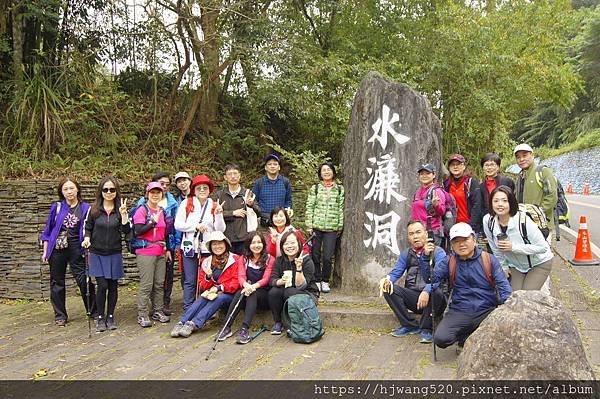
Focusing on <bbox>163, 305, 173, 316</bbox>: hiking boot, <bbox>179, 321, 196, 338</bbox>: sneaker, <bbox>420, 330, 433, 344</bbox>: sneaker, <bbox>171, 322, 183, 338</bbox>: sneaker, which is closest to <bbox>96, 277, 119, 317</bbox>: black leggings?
<bbox>163, 305, 173, 316</bbox>: hiking boot

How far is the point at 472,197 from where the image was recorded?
5641 millimetres

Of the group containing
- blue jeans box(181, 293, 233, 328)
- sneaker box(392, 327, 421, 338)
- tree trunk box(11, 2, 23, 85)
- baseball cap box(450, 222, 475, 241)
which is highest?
tree trunk box(11, 2, 23, 85)

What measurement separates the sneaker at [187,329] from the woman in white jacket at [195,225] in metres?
0.49

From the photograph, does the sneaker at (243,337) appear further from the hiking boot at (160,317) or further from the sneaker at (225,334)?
the hiking boot at (160,317)

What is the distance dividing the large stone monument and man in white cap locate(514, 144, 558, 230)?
1.03 meters

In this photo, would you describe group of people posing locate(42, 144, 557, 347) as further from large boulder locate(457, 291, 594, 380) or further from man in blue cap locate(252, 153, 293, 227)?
large boulder locate(457, 291, 594, 380)

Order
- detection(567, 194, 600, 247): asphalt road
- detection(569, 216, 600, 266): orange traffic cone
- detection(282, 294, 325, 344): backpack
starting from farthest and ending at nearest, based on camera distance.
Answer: detection(567, 194, 600, 247): asphalt road < detection(569, 216, 600, 266): orange traffic cone < detection(282, 294, 325, 344): backpack

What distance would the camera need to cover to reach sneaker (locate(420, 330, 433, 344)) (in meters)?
4.89

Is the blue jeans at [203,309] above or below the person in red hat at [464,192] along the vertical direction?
below

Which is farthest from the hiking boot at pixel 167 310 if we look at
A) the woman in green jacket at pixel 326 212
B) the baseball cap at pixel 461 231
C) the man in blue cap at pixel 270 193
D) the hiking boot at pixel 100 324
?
the baseball cap at pixel 461 231

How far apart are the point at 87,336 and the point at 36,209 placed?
268 centimetres

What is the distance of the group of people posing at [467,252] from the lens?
175 inches

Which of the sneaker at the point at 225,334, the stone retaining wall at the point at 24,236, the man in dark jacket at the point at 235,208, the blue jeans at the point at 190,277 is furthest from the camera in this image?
the stone retaining wall at the point at 24,236

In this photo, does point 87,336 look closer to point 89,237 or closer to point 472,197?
point 89,237
